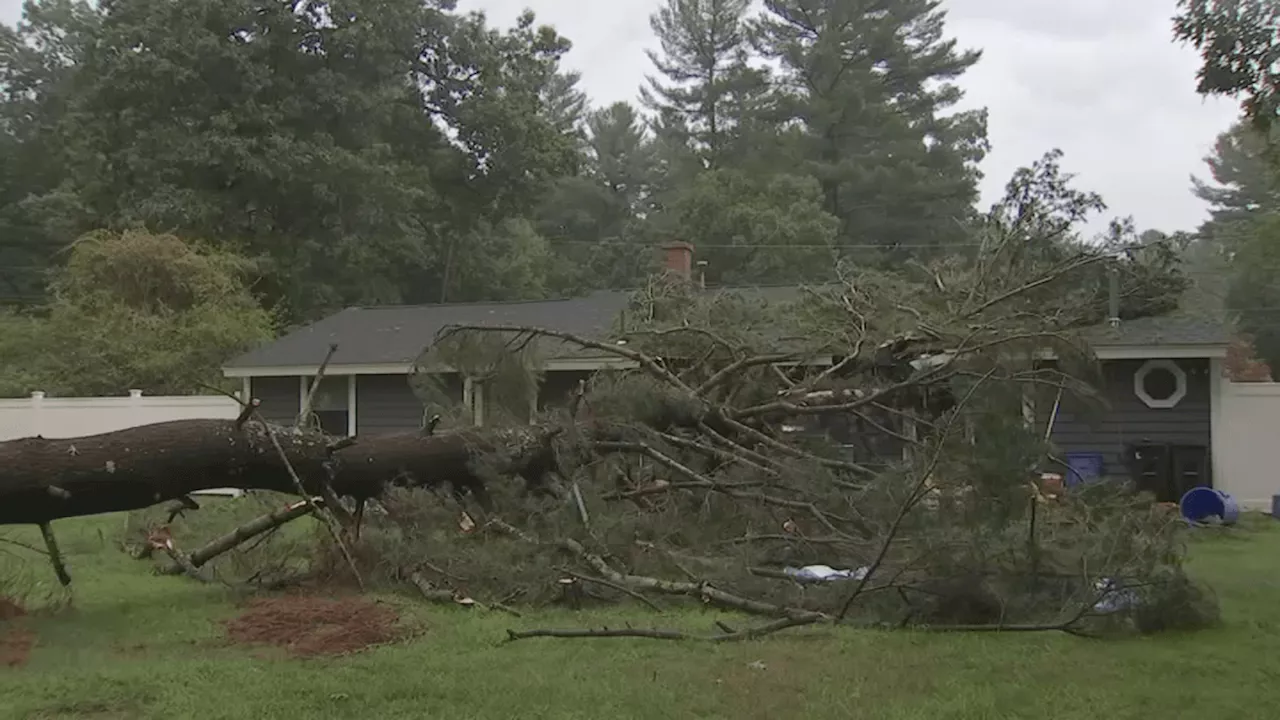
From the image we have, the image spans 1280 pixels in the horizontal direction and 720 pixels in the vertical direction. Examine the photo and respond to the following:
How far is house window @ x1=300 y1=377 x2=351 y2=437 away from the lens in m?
16.9

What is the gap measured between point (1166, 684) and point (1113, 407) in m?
8.73

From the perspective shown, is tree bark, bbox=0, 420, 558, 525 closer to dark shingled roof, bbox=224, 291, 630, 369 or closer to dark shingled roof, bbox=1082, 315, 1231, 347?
dark shingled roof, bbox=1082, 315, 1231, 347

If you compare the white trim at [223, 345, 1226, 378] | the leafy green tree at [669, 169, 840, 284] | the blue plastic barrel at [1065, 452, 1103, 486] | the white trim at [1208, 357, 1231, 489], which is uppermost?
the leafy green tree at [669, 169, 840, 284]

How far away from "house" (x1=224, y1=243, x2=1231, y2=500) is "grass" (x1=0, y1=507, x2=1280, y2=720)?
11.4ft

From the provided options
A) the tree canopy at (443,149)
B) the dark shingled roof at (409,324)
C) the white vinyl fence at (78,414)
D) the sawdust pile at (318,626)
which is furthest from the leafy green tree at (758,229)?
the sawdust pile at (318,626)

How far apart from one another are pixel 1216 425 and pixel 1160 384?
74 centimetres

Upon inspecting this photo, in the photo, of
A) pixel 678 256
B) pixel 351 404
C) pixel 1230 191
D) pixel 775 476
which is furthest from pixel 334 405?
pixel 1230 191

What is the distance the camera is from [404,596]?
7.24m

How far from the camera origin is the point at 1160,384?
13117 millimetres

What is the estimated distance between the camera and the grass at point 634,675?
4.80 metres

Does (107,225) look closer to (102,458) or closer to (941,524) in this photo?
(102,458)

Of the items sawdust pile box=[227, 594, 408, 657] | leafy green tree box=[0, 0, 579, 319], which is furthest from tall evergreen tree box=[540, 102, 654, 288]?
sawdust pile box=[227, 594, 408, 657]

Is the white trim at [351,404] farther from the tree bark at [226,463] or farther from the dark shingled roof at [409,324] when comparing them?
the tree bark at [226,463]

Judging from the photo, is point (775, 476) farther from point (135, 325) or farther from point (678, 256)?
point (135, 325)
